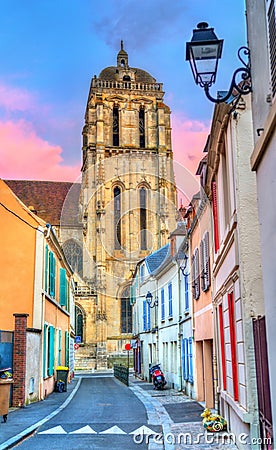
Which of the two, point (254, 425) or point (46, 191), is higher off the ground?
point (46, 191)

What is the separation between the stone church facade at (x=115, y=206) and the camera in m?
46.0

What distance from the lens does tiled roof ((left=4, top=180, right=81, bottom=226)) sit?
54250 millimetres

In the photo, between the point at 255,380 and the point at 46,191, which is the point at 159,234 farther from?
the point at 255,380

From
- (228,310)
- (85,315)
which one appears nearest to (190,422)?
(228,310)

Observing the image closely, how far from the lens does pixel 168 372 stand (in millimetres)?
21594

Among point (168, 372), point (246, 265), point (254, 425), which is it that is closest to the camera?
point (254, 425)

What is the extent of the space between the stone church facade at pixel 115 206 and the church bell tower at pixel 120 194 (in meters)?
0.09

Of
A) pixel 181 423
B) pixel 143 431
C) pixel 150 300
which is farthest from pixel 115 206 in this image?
pixel 143 431

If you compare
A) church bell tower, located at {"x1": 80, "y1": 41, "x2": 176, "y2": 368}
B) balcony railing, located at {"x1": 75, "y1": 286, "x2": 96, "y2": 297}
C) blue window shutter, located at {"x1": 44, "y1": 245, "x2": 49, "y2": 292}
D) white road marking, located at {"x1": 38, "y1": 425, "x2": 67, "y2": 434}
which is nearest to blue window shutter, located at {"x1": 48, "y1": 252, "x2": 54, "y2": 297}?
blue window shutter, located at {"x1": 44, "y1": 245, "x2": 49, "y2": 292}

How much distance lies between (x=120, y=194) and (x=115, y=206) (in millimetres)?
1327

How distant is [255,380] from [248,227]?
2.08 meters

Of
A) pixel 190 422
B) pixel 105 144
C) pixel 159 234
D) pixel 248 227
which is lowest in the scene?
pixel 190 422

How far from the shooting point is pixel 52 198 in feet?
188

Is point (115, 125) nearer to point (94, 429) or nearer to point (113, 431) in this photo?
point (94, 429)
